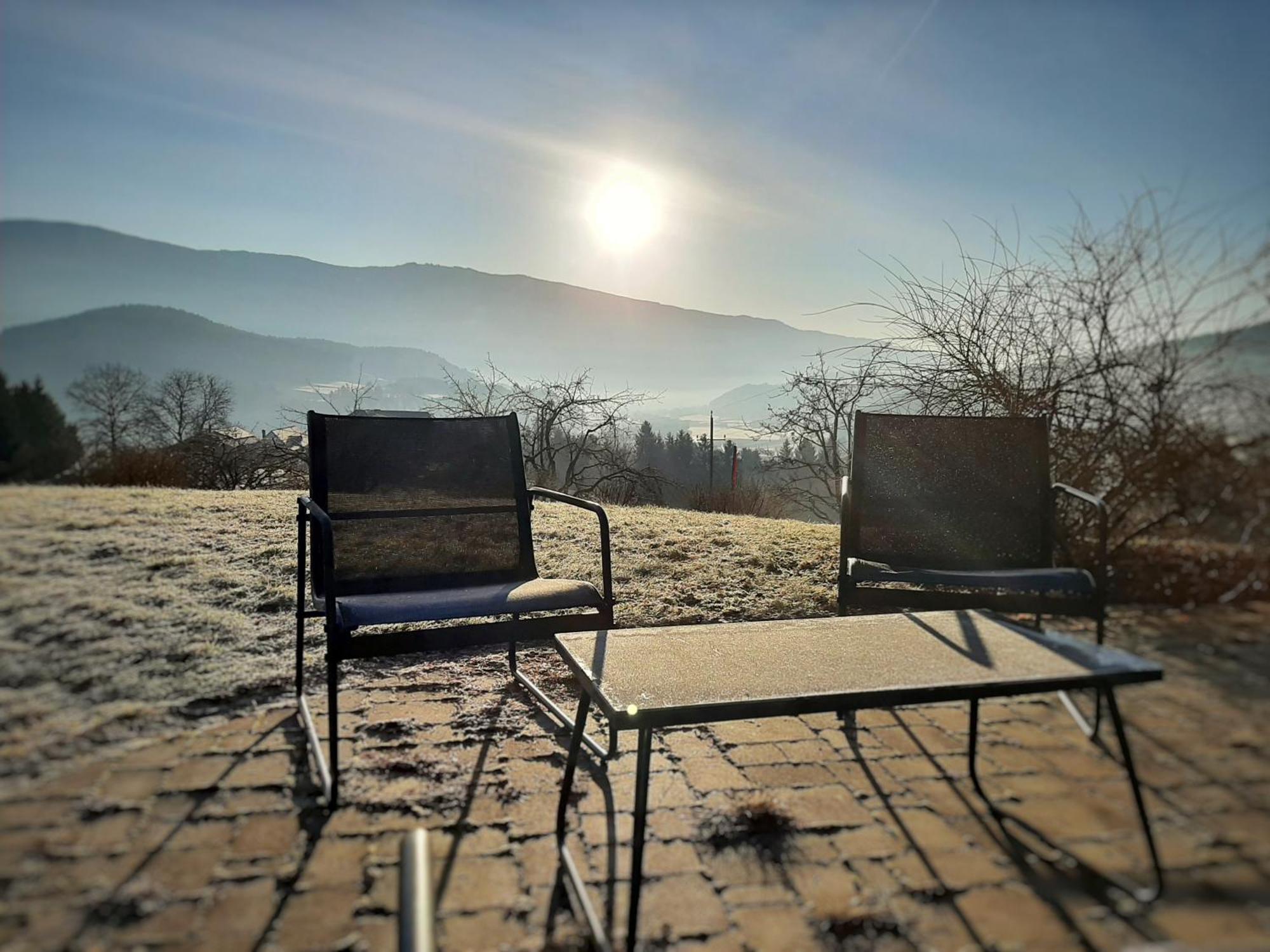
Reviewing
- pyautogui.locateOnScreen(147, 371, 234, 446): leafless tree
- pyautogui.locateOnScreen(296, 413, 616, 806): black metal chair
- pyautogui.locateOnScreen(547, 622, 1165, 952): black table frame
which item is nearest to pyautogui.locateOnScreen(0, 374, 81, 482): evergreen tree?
pyautogui.locateOnScreen(147, 371, 234, 446): leafless tree

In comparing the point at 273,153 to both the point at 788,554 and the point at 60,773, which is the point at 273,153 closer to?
the point at 60,773

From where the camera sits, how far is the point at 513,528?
8.66ft

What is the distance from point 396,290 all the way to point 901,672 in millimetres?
1761

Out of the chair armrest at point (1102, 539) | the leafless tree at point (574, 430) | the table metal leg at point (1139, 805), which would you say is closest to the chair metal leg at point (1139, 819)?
the table metal leg at point (1139, 805)

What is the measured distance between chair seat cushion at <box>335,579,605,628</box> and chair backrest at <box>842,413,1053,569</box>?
0.90 m

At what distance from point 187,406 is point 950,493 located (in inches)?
72.7

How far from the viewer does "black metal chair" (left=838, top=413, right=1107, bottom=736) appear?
4.48ft

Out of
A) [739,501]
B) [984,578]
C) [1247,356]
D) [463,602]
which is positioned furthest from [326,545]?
[739,501]

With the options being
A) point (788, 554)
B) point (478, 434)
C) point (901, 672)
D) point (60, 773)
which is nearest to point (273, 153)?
point (60, 773)

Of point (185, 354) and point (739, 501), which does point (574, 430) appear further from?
point (185, 354)

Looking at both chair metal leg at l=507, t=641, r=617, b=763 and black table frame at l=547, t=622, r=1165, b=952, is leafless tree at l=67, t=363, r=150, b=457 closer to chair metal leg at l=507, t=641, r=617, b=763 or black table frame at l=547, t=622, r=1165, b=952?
black table frame at l=547, t=622, r=1165, b=952

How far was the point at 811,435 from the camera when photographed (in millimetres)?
8070

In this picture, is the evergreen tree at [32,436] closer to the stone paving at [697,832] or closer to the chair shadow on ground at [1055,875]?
the stone paving at [697,832]

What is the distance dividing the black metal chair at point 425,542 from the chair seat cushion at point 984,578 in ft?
2.50
